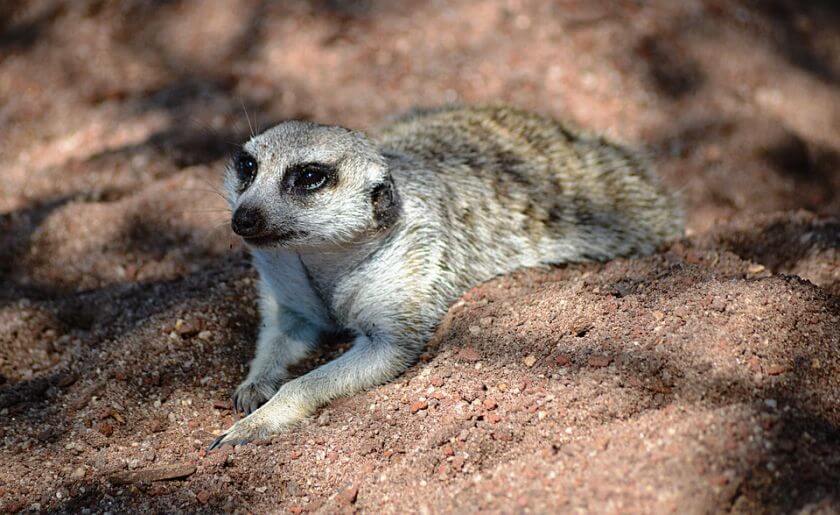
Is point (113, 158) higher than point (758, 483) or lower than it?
higher

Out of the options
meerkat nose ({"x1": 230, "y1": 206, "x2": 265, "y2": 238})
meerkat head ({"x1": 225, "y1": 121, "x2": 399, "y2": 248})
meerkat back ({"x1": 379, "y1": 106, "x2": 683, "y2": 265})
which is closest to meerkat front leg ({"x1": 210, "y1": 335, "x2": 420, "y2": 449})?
meerkat head ({"x1": 225, "y1": 121, "x2": 399, "y2": 248})

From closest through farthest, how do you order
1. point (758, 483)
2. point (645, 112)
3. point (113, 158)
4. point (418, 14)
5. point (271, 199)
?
point (758, 483), point (271, 199), point (113, 158), point (645, 112), point (418, 14)

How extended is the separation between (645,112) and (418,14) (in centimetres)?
185

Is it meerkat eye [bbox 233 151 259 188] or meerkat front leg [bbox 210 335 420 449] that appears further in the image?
meerkat eye [bbox 233 151 259 188]

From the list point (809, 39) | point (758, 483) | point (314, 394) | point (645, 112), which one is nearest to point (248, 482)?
point (314, 394)

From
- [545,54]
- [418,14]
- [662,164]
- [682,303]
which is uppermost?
[418,14]

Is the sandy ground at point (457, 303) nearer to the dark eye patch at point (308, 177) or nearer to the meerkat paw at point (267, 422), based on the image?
the meerkat paw at point (267, 422)

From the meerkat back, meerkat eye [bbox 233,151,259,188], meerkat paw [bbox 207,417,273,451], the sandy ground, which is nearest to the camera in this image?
the sandy ground

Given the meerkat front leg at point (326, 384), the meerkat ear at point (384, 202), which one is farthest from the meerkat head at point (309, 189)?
the meerkat front leg at point (326, 384)

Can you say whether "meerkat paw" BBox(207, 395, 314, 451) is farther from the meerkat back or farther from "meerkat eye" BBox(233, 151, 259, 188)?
the meerkat back

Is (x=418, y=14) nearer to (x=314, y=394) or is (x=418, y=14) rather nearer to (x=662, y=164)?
(x=662, y=164)

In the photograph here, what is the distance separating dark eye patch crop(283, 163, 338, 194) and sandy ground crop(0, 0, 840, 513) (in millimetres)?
643

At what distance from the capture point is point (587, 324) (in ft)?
9.18

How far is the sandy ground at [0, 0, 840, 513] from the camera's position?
87.7 inches
